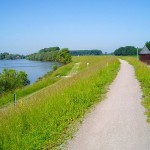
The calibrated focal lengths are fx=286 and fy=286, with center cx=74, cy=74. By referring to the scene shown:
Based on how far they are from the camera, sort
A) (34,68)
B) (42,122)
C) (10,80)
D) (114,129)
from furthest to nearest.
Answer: (34,68), (10,80), (42,122), (114,129)

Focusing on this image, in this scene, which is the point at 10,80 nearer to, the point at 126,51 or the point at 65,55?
the point at 65,55

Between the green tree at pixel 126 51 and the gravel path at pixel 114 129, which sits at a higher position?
the green tree at pixel 126 51

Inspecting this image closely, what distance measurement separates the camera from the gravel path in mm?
6926

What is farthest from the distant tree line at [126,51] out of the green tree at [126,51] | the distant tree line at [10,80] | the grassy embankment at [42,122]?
the grassy embankment at [42,122]

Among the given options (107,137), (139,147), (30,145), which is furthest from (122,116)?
(30,145)

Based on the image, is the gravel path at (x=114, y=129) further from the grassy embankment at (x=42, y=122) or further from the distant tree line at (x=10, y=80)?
the distant tree line at (x=10, y=80)

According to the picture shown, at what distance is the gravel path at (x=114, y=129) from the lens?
693 centimetres

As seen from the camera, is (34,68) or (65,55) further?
Result: (65,55)

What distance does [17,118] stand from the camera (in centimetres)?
847

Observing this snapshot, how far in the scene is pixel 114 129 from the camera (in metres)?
8.22

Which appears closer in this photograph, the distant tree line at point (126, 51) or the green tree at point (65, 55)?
the green tree at point (65, 55)

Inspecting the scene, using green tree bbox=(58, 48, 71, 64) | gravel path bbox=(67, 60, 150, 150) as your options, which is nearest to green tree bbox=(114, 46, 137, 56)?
green tree bbox=(58, 48, 71, 64)

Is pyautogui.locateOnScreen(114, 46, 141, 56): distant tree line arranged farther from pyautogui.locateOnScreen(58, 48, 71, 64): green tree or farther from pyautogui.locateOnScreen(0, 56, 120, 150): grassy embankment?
pyautogui.locateOnScreen(0, 56, 120, 150): grassy embankment

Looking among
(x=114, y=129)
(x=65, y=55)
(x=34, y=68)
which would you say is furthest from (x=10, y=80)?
(x=65, y=55)
